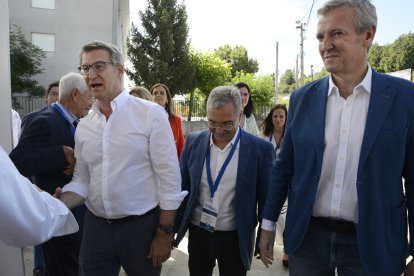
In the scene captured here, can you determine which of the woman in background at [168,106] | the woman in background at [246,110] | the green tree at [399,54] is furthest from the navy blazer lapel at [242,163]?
the green tree at [399,54]

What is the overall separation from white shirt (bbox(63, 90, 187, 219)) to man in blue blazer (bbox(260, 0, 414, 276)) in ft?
2.47

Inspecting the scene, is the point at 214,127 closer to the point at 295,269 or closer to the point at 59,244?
the point at 295,269

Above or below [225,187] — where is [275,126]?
above

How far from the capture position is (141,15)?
24.8 m

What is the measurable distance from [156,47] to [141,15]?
2.60 m

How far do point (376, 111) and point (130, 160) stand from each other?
4.47 feet

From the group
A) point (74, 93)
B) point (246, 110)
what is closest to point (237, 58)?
point (246, 110)

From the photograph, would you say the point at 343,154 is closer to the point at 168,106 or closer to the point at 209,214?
the point at 209,214

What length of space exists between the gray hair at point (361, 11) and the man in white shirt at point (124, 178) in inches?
45.3

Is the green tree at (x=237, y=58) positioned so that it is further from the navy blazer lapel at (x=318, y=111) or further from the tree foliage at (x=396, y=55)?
the navy blazer lapel at (x=318, y=111)

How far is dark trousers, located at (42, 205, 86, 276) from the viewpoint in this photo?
280cm

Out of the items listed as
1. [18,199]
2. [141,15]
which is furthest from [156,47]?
[18,199]

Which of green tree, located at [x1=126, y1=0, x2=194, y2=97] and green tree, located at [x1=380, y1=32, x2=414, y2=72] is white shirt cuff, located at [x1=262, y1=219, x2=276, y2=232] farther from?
green tree, located at [x1=380, y1=32, x2=414, y2=72]

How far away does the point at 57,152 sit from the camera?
7.94 ft
